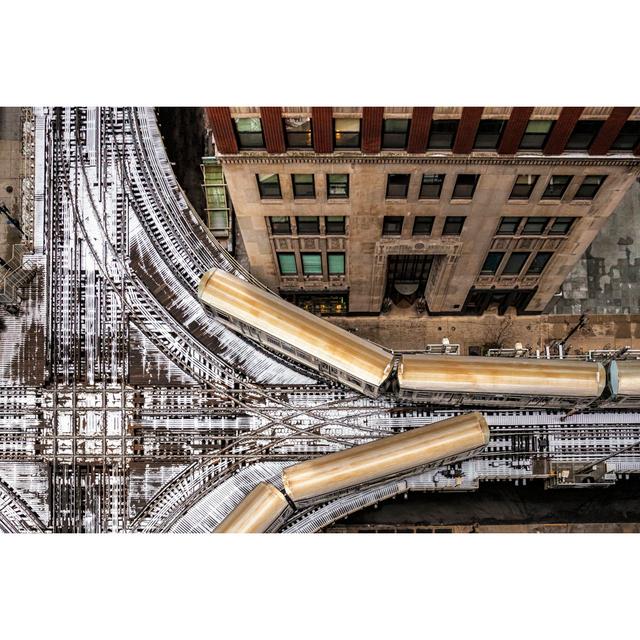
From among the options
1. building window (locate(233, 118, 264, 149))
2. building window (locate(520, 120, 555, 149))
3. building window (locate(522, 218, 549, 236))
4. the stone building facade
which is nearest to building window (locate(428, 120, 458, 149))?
the stone building facade

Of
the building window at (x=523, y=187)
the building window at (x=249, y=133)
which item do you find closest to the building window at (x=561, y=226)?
the building window at (x=523, y=187)

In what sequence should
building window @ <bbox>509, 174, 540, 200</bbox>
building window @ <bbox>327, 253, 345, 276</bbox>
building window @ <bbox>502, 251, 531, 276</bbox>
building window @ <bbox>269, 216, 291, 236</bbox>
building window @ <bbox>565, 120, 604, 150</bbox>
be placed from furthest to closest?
building window @ <bbox>327, 253, 345, 276</bbox> → building window @ <bbox>502, 251, 531, 276</bbox> → building window @ <bbox>269, 216, 291, 236</bbox> → building window @ <bbox>509, 174, 540, 200</bbox> → building window @ <bbox>565, 120, 604, 150</bbox>

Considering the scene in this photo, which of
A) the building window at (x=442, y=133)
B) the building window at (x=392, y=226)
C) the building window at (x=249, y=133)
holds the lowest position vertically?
the building window at (x=392, y=226)

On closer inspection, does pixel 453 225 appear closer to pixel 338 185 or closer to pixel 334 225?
pixel 334 225

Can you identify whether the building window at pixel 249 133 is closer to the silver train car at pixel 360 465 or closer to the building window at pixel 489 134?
the building window at pixel 489 134

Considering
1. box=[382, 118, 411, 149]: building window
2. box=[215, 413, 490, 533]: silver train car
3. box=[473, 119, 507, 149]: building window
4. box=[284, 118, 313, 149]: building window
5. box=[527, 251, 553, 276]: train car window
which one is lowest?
box=[215, 413, 490, 533]: silver train car

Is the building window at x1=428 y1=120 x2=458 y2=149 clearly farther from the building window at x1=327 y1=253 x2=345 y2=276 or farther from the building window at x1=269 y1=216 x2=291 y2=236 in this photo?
the building window at x1=327 y1=253 x2=345 y2=276

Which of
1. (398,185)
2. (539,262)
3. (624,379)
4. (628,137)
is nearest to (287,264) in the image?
(398,185)
